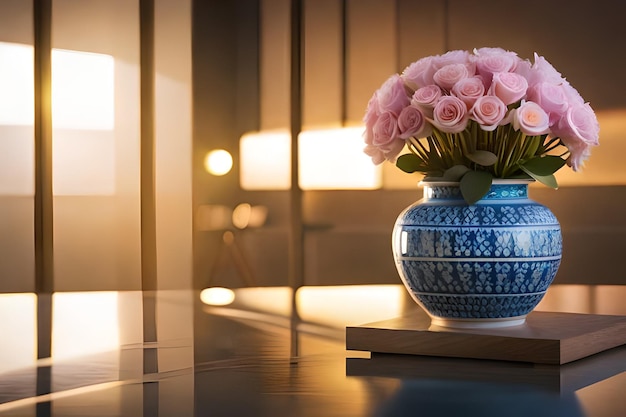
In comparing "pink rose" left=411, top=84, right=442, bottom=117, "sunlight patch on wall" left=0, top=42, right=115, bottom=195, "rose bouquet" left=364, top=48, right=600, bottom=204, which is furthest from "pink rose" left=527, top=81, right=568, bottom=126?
"sunlight patch on wall" left=0, top=42, right=115, bottom=195

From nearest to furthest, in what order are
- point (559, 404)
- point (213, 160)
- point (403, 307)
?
point (559, 404) → point (403, 307) → point (213, 160)

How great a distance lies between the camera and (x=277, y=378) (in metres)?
0.88

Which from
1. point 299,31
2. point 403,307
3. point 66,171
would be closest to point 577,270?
point 299,31

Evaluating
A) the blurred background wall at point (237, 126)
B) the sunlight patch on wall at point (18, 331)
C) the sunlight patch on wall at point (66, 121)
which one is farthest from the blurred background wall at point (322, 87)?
the sunlight patch on wall at point (18, 331)

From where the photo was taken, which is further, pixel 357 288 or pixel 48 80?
pixel 48 80

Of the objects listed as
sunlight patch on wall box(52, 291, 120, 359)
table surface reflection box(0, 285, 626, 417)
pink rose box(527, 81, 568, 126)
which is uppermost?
pink rose box(527, 81, 568, 126)

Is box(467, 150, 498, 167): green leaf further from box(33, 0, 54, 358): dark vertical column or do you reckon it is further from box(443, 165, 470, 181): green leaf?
box(33, 0, 54, 358): dark vertical column

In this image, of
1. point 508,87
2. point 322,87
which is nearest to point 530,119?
point 508,87

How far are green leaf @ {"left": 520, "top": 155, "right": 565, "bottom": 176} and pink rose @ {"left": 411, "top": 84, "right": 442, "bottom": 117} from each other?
0.13m

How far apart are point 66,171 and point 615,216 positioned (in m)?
3.29

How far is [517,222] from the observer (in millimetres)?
1048

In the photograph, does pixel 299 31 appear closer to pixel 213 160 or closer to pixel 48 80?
pixel 213 160

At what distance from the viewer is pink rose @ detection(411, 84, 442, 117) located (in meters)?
1.05

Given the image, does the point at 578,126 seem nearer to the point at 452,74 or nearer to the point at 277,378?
the point at 452,74
